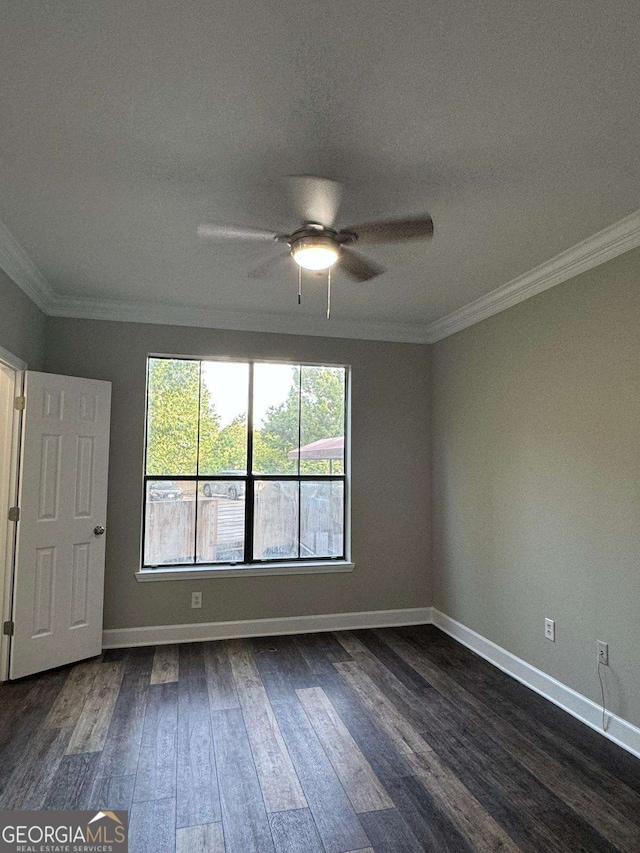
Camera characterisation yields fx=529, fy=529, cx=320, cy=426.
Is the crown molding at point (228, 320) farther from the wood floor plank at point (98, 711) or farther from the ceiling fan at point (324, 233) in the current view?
the wood floor plank at point (98, 711)

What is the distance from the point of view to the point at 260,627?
4.28m

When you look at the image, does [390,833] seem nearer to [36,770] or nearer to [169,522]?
[36,770]

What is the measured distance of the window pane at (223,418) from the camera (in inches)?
171

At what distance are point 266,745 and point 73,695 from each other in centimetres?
134

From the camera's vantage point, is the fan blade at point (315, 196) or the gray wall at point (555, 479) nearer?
the fan blade at point (315, 196)

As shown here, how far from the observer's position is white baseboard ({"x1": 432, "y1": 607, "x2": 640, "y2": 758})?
105 inches

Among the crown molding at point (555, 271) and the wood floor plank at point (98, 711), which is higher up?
the crown molding at point (555, 271)

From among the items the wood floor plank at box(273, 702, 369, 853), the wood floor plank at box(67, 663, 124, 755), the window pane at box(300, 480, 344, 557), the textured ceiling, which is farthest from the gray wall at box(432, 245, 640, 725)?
the wood floor plank at box(67, 663, 124, 755)

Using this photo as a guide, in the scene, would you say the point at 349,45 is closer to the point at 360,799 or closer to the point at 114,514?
the point at 360,799

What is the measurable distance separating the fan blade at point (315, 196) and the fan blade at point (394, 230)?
139 mm

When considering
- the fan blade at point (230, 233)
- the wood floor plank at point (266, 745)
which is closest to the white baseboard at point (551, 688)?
the wood floor plank at point (266, 745)

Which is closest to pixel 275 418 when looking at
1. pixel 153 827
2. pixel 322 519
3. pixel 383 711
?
pixel 322 519

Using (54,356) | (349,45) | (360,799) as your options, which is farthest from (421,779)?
(54,356)

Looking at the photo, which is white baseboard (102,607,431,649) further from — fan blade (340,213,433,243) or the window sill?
fan blade (340,213,433,243)
